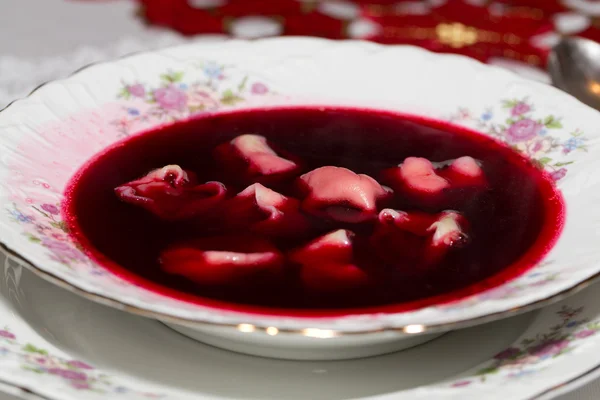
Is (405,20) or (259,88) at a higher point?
(405,20)

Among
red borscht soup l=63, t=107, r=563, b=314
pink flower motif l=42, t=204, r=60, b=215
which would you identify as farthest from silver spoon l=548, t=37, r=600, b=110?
pink flower motif l=42, t=204, r=60, b=215

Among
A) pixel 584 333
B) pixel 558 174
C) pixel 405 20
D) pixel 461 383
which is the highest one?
pixel 405 20

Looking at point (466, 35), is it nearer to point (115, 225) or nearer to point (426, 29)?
point (426, 29)

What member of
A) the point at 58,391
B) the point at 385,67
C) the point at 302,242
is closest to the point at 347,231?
the point at 302,242

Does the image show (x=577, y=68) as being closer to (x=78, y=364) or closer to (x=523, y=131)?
(x=523, y=131)

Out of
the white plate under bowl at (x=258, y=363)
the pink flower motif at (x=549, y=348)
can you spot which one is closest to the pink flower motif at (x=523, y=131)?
the white plate under bowl at (x=258, y=363)

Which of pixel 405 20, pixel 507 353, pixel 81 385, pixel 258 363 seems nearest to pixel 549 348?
pixel 507 353
